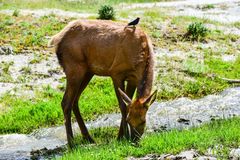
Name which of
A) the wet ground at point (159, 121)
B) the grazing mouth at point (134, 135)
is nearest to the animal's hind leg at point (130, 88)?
the wet ground at point (159, 121)

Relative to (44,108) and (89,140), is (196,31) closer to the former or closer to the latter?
(44,108)

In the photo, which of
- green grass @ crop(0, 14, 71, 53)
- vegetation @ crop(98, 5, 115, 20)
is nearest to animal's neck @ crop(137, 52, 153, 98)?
green grass @ crop(0, 14, 71, 53)

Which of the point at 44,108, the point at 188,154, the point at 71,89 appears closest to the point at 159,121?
the point at 71,89

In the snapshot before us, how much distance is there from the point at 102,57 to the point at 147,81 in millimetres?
1721

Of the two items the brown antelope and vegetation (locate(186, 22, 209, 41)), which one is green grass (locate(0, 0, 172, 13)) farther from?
the brown antelope

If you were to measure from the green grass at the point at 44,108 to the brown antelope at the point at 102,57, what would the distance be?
191cm

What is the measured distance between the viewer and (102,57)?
13.6 meters

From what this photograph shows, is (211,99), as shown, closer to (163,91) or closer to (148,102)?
(163,91)

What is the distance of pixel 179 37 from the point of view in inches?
941

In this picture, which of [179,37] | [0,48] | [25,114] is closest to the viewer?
[25,114]

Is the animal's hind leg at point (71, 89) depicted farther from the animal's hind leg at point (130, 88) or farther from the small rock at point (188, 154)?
the small rock at point (188, 154)

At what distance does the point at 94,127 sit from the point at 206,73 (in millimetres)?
5921

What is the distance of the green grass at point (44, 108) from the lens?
15445 mm

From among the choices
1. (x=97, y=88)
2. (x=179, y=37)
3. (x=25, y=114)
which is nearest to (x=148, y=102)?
(x=25, y=114)
